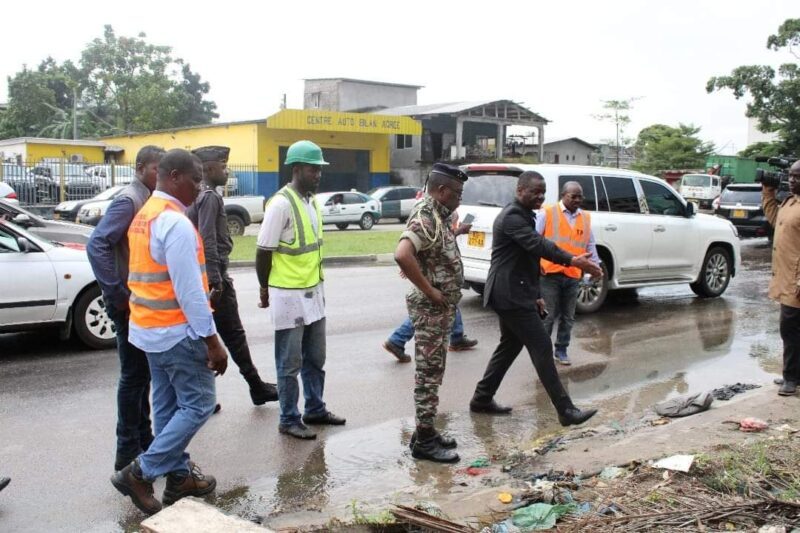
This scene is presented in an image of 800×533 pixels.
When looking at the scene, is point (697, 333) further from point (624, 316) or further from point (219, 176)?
point (219, 176)

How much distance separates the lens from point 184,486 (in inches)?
162

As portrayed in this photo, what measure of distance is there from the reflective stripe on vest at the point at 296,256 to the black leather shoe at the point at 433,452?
1.29 metres

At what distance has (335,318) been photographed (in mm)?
9500

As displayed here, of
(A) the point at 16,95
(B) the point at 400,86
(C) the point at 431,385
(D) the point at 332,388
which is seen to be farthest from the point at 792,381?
(A) the point at 16,95

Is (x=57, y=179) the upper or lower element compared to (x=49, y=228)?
upper

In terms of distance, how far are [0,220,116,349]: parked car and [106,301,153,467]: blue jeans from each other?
3.34 meters

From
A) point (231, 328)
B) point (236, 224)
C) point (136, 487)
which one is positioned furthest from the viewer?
point (236, 224)

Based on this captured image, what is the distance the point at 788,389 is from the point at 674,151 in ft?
157

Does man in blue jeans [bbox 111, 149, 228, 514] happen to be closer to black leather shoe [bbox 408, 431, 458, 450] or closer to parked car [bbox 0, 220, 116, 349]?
black leather shoe [bbox 408, 431, 458, 450]

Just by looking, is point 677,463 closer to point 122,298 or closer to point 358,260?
point 122,298

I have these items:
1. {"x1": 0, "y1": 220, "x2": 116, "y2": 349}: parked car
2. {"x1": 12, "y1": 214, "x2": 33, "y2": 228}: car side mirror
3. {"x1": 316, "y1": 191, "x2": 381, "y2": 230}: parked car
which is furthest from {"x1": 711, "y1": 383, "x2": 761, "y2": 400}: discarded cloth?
{"x1": 316, "y1": 191, "x2": 381, "y2": 230}: parked car

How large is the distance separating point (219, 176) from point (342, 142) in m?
33.4

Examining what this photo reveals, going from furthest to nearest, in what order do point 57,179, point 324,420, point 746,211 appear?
point 57,179
point 746,211
point 324,420

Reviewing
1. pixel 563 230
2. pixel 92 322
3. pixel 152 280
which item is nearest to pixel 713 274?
pixel 563 230
